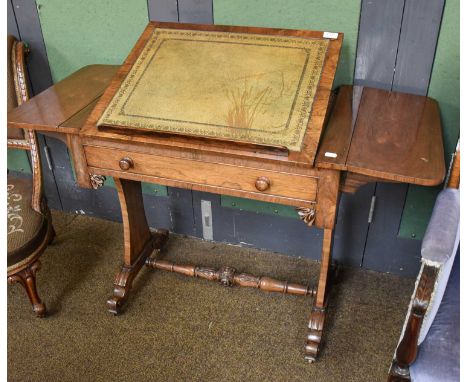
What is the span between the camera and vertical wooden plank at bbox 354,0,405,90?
1.94 meters

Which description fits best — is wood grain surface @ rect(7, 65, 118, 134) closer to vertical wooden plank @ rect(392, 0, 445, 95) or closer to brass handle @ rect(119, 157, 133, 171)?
brass handle @ rect(119, 157, 133, 171)

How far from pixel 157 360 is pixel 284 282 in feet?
2.25

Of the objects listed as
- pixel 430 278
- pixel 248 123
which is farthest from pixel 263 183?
pixel 430 278

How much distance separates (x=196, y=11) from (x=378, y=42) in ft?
2.67

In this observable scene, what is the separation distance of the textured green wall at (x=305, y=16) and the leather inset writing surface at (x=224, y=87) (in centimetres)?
17

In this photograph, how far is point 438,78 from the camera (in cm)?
200

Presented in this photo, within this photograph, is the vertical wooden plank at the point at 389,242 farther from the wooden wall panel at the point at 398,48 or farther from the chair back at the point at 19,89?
the chair back at the point at 19,89

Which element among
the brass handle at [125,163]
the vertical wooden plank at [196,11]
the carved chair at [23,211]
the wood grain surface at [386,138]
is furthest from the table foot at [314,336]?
the vertical wooden plank at [196,11]

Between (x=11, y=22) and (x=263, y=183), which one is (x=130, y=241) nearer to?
(x=263, y=183)

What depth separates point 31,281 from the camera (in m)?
2.24

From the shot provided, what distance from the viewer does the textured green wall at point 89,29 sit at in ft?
7.57

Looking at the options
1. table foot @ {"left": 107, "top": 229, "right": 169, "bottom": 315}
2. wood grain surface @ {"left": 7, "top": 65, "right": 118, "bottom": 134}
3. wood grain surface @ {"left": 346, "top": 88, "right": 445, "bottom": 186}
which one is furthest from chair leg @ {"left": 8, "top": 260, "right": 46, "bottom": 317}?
wood grain surface @ {"left": 346, "top": 88, "right": 445, "bottom": 186}
